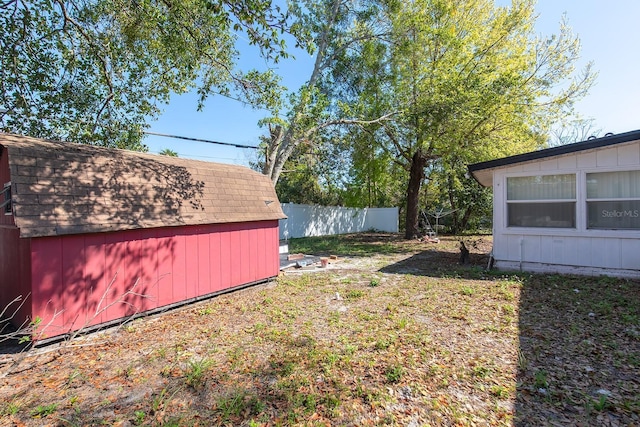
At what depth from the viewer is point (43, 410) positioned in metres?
2.50

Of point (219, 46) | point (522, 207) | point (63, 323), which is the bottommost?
point (63, 323)

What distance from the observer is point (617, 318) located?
13.7ft

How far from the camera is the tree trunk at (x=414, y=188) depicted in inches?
546

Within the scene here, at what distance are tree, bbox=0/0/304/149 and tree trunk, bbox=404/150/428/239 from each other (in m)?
8.89

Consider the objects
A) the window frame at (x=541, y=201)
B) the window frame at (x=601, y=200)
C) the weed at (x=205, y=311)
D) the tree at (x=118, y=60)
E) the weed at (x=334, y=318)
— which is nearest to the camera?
the weed at (x=334, y=318)

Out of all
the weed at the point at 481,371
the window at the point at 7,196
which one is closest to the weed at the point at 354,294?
the weed at the point at 481,371

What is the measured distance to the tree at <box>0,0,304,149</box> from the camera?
5539 millimetres

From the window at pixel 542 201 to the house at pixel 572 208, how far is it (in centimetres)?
2

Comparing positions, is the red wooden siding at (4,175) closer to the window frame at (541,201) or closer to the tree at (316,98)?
the tree at (316,98)

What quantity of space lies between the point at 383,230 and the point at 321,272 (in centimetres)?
1299

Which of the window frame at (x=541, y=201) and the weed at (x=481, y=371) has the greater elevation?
the window frame at (x=541, y=201)

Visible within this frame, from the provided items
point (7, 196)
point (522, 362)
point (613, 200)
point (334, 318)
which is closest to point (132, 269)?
point (7, 196)

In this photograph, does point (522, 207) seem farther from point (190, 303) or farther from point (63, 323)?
point (63, 323)

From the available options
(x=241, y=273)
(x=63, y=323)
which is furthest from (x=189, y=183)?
(x=63, y=323)
